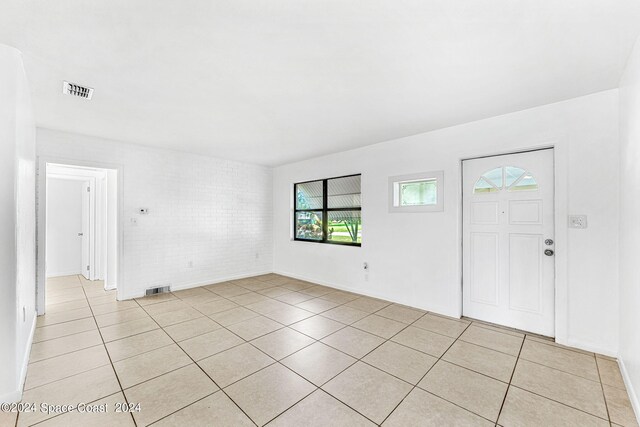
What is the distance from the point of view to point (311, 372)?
2.30 metres

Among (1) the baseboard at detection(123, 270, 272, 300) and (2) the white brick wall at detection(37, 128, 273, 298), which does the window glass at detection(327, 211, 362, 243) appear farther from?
(1) the baseboard at detection(123, 270, 272, 300)

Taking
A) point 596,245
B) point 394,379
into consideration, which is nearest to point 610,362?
point 596,245

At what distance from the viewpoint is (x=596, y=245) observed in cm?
259

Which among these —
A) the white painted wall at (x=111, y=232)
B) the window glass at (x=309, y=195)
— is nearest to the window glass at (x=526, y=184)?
the window glass at (x=309, y=195)

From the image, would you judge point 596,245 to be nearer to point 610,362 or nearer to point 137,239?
point 610,362

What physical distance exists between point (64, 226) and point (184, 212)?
3.33 meters

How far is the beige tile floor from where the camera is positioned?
71.2 inches

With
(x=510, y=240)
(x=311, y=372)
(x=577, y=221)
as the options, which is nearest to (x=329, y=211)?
(x=510, y=240)

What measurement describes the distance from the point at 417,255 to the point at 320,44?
2.99m

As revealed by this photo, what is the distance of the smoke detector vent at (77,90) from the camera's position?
244 centimetres

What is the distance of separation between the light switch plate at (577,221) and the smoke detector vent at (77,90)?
4.78m

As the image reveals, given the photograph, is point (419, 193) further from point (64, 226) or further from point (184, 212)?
point (64, 226)

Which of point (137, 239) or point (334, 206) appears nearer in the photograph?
point (137, 239)

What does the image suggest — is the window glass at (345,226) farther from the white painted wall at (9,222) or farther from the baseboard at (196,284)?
the white painted wall at (9,222)
